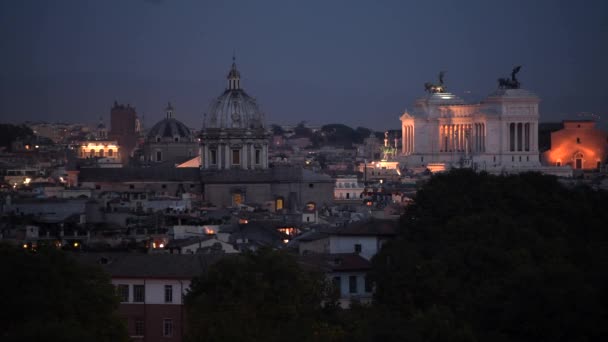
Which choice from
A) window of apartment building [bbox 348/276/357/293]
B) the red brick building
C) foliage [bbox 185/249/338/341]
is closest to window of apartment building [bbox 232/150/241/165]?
window of apartment building [bbox 348/276/357/293]

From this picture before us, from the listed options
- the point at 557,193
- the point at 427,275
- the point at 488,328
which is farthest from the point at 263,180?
the point at 488,328

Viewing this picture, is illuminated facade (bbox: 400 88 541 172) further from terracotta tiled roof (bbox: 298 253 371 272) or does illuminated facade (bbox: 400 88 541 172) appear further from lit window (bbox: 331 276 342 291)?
lit window (bbox: 331 276 342 291)

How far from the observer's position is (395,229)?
66812 mm

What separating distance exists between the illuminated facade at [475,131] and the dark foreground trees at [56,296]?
395 feet

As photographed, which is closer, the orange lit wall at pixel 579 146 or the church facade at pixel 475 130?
the church facade at pixel 475 130

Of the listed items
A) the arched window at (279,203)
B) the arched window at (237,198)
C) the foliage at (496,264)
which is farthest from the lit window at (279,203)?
the foliage at (496,264)

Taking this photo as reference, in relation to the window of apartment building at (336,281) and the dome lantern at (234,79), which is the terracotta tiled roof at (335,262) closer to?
the window of apartment building at (336,281)

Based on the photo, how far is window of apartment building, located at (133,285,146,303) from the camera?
54.4 metres

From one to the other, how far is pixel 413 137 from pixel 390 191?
2171 inches

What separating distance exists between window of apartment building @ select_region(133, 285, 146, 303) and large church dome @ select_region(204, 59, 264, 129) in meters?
82.2

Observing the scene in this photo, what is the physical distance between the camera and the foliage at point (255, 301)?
156 feet

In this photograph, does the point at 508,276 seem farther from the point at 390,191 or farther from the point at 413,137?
the point at 413,137

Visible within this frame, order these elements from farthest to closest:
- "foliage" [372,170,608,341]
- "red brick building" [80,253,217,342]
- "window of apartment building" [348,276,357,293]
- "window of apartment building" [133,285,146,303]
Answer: "window of apartment building" [348,276,357,293] → "window of apartment building" [133,285,146,303] → "red brick building" [80,253,217,342] → "foliage" [372,170,608,341]

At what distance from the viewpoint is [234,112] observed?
→ 138m
